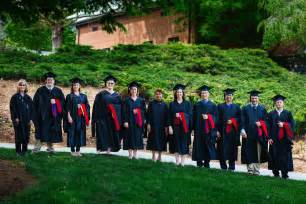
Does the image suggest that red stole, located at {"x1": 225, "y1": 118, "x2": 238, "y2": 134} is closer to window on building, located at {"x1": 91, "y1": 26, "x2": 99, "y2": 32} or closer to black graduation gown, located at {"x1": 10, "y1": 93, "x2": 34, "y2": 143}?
black graduation gown, located at {"x1": 10, "y1": 93, "x2": 34, "y2": 143}

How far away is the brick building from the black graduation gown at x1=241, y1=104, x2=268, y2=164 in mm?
21396

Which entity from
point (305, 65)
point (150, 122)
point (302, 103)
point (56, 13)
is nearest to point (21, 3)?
point (56, 13)

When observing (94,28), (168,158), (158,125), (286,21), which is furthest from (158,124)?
(94,28)

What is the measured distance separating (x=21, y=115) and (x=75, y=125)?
110cm

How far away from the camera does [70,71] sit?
2031 cm

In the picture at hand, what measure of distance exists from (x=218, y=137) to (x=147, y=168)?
2148 millimetres

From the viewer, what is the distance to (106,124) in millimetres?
12398

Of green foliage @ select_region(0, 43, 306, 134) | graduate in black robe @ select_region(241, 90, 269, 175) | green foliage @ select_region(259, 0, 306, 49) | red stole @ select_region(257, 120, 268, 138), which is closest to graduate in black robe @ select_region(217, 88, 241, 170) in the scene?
graduate in black robe @ select_region(241, 90, 269, 175)

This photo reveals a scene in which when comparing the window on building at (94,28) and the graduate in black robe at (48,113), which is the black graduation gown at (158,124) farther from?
the window on building at (94,28)

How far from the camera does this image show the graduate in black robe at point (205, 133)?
12078 millimetres

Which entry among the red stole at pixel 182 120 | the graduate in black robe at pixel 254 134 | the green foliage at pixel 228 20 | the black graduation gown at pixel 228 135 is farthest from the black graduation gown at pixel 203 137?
the green foliage at pixel 228 20

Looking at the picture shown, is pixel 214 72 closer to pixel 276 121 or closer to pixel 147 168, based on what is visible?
pixel 276 121

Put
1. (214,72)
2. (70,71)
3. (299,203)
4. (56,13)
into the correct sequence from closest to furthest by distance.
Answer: (299,203)
(56,13)
(70,71)
(214,72)

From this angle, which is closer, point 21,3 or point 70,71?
point 21,3
